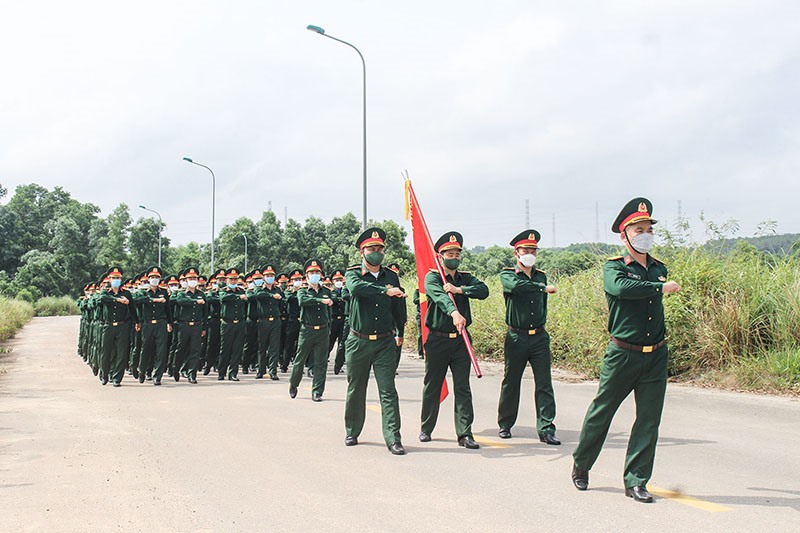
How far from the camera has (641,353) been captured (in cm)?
578

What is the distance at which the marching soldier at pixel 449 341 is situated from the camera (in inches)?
311

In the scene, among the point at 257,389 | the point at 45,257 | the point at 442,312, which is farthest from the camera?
the point at 45,257

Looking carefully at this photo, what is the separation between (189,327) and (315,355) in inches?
166

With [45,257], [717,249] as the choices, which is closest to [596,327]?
[717,249]

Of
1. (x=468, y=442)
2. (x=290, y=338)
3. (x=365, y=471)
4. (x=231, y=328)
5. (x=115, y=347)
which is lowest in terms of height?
(x=365, y=471)

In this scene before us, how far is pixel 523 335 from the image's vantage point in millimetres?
8273

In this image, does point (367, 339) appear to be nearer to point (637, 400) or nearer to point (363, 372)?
point (363, 372)

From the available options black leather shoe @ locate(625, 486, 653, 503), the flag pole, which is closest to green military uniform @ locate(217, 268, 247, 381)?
the flag pole

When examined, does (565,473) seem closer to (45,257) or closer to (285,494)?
(285,494)

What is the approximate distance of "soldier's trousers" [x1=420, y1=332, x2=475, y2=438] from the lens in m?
7.97

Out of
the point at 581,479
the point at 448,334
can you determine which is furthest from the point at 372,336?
the point at 581,479

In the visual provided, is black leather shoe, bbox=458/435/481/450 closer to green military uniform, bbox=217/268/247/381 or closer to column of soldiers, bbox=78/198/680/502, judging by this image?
column of soldiers, bbox=78/198/680/502

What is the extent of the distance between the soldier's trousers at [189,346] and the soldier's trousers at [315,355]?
3.79 metres

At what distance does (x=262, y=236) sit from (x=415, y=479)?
2102 inches
